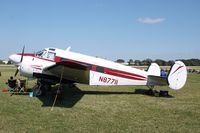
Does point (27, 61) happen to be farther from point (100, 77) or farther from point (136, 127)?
point (136, 127)

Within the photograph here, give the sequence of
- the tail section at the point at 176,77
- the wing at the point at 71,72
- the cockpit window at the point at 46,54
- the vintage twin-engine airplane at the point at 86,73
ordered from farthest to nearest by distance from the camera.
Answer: the tail section at the point at 176,77
the cockpit window at the point at 46,54
the vintage twin-engine airplane at the point at 86,73
the wing at the point at 71,72

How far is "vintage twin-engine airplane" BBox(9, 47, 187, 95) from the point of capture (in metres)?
13.6

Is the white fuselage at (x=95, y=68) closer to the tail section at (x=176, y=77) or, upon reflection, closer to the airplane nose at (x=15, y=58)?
the airplane nose at (x=15, y=58)

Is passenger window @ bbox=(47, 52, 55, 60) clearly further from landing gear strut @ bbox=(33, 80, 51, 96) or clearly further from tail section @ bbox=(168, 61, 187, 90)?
A: tail section @ bbox=(168, 61, 187, 90)

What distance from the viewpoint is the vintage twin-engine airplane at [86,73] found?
13586 mm

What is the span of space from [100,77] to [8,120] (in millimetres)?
7300

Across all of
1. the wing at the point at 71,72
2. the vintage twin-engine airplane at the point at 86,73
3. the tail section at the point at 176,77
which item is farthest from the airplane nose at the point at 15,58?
the tail section at the point at 176,77

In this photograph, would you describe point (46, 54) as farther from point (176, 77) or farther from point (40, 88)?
point (176, 77)

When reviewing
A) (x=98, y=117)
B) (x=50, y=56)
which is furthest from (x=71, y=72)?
(x=98, y=117)

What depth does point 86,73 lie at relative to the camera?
1272 cm

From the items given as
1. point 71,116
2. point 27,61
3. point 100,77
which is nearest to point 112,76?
point 100,77

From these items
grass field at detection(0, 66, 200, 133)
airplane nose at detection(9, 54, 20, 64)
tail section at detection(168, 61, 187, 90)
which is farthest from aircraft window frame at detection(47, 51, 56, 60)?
tail section at detection(168, 61, 187, 90)

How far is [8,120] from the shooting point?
808 cm

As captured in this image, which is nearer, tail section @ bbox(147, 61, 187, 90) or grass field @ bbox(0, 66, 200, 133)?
grass field @ bbox(0, 66, 200, 133)
